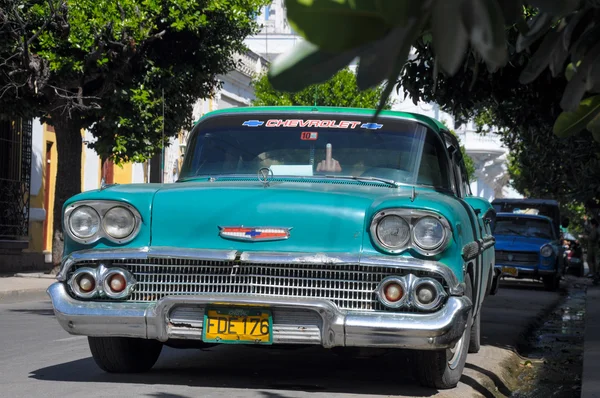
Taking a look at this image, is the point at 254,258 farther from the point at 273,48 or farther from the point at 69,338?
the point at 273,48

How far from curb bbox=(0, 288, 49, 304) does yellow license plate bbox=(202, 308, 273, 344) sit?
10.8 m

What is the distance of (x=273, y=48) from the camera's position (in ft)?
192

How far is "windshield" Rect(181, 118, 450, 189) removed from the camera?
7.00 metres

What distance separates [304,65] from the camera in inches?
67.7

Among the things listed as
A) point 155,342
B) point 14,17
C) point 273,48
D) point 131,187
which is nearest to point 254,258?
point 131,187

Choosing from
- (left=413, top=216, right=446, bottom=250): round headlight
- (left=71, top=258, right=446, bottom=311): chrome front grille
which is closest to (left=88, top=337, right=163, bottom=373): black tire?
(left=71, top=258, right=446, bottom=311): chrome front grille

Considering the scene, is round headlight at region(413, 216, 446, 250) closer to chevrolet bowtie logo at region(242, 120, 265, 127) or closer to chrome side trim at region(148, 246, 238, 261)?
chrome side trim at region(148, 246, 238, 261)

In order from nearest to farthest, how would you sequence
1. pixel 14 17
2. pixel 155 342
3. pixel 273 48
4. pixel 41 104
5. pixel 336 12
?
pixel 336 12
pixel 155 342
pixel 14 17
pixel 41 104
pixel 273 48

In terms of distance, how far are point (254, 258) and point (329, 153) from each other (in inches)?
59.5

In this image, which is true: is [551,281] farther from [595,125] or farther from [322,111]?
[595,125]

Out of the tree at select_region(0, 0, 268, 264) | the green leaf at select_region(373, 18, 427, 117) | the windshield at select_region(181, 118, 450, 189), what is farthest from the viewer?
the tree at select_region(0, 0, 268, 264)

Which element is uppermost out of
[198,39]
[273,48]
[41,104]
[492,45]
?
[273,48]

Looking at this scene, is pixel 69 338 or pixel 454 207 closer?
pixel 454 207

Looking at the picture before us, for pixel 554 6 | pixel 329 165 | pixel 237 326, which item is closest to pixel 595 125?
pixel 554 6
